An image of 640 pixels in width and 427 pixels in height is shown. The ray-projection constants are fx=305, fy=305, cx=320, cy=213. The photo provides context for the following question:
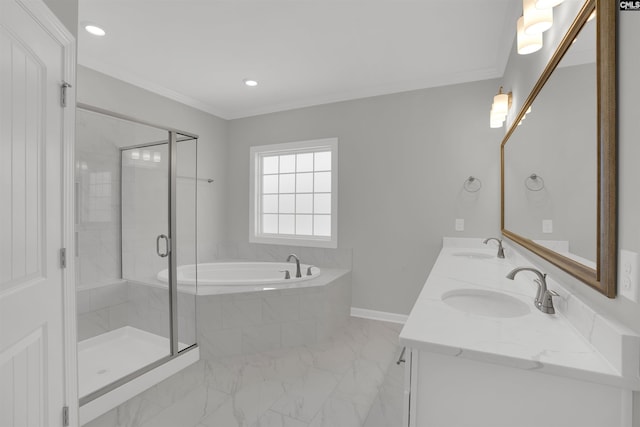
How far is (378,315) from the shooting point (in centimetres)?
343

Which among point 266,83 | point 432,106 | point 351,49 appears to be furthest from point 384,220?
point 266,83

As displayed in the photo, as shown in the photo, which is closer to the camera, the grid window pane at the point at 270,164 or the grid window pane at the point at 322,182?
the grid window pane at the point at 322,182

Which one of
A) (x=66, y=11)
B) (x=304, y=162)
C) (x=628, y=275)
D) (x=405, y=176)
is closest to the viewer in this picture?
(x=628, y=275)

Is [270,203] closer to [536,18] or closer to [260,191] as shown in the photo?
[260,191]

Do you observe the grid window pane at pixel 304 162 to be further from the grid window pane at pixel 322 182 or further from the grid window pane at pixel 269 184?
the grid window pane at pixel 269 184

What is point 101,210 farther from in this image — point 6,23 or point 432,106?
point 432,106

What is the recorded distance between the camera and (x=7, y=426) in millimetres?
1058

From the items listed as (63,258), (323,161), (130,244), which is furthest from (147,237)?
(323,161)

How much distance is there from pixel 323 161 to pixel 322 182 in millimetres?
266

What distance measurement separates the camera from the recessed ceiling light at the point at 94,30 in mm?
2289

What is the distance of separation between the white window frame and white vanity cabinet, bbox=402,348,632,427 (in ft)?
8.98

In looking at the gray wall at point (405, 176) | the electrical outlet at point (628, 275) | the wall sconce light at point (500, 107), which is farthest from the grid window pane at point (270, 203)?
the electrical outlet at point (628, 275)

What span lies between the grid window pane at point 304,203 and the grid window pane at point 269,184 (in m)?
0.38

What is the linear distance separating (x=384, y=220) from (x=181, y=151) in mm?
2182
